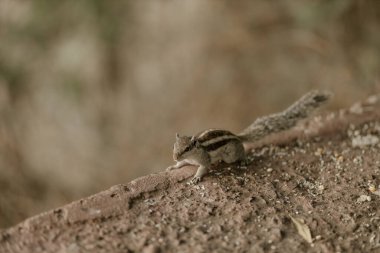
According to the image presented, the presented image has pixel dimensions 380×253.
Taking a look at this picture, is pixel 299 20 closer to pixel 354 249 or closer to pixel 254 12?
pixel 254 12

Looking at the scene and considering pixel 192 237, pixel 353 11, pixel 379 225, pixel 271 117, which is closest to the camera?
pixel 192 237

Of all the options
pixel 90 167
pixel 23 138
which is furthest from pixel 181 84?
pixel 23 138

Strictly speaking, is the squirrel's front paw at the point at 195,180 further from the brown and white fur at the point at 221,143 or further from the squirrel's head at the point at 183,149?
the squirrel's head at the point at 183,149

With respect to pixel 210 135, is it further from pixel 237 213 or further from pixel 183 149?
pixel 237 213

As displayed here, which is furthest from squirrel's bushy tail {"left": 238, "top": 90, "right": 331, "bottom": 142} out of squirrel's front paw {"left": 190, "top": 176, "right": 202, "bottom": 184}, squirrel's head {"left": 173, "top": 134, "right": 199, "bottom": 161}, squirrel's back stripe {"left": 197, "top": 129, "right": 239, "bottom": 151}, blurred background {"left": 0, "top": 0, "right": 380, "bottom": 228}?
blurred background {"left": 0, "top": 0, "right": 380, "bottom": 228}

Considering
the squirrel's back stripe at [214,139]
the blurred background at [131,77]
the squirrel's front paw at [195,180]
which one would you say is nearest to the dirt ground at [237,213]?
the squirrel's front paw at [195,180]

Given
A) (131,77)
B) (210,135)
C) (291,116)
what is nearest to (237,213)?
(210,135)

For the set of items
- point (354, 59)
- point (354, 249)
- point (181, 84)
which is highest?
point (181, 84)
